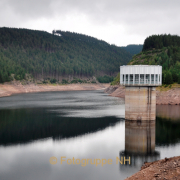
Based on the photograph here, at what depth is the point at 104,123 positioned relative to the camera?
56.1m

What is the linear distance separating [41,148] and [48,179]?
1083 centimetres

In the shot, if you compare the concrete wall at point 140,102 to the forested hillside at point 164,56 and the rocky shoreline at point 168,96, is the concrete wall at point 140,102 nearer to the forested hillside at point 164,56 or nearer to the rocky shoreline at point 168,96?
the rocky shoreline at point 168,96

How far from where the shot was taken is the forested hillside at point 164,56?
95162mm

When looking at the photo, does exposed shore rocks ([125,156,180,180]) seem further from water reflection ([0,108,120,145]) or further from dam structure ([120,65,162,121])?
dam structure ([120,65,162,121])

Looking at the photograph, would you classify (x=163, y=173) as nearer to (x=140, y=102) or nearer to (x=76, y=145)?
(x=76, y=145)

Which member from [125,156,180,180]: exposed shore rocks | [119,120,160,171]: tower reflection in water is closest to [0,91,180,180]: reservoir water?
[119,120,160,171]: tower reflection in water

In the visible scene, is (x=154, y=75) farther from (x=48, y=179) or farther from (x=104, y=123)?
(x=48, y=179)

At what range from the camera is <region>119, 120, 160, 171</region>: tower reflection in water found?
3236cm

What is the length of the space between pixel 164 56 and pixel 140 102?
312 feet

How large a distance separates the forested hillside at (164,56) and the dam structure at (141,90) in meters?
41.8

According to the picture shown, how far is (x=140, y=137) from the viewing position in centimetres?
4394

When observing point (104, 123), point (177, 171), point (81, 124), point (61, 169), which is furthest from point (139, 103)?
point (177, 171)

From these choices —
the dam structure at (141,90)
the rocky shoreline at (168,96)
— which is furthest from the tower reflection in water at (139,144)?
the rocky shoreline at (168,96)

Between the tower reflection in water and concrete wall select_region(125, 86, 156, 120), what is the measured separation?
1115 millimetres
